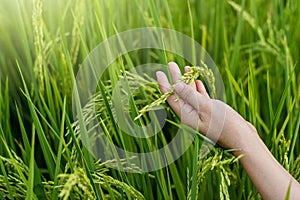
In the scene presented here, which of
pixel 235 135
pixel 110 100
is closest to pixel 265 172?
pixel 235 135

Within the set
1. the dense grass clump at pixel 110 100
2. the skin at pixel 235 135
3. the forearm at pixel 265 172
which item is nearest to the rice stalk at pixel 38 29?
the dense grass clump at pixel 110 100

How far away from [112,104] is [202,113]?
0.62 feet

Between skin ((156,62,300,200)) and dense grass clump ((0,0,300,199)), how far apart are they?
30 mm

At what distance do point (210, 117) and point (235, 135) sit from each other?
5 cm

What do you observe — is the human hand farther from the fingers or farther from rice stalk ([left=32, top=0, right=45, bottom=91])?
rice stalk ([left=32, top=0, right=45, bottom=91])

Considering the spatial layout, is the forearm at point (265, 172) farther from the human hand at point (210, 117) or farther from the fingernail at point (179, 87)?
the fingernail at point (179, 87)

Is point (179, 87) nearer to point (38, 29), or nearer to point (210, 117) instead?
point (210, 117)

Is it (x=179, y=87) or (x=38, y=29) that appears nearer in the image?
(x=179, y=87)

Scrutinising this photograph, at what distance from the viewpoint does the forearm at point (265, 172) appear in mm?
855

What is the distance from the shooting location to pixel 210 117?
0.88 metres

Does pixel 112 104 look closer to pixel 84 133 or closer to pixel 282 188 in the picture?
pixel 84 133

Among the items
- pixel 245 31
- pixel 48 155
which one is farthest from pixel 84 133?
pixel 245 31

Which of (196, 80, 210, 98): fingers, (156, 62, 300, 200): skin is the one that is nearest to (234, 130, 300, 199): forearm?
(156, 62, 300, 200): skin

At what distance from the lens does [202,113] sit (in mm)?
890
